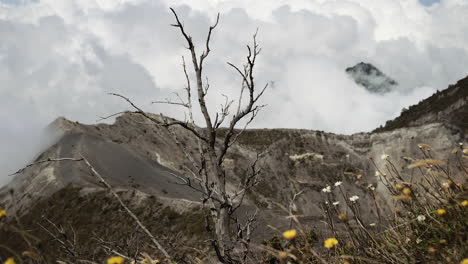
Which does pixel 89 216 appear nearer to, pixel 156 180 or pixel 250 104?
pixel 156 180

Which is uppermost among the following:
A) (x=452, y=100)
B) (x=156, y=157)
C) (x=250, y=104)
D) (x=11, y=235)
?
(x=452, y=100)

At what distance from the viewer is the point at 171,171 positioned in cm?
6750

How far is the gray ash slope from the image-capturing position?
32.8 m

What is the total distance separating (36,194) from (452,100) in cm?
12222

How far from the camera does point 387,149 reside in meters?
98.8

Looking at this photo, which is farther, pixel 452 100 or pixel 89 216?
pixel 452 100

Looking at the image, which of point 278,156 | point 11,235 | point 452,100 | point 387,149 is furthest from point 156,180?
point 452,100

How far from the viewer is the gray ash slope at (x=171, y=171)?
32.8m

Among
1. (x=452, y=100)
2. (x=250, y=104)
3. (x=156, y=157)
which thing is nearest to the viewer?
(x=250, y=104)

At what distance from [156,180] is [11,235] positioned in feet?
72.4

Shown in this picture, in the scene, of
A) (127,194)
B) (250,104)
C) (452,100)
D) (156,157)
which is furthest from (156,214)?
(452,100)

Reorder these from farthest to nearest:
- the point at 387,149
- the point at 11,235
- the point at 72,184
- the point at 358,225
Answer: the point at 387,149
the point at 72,184
the point at 11,235
the point at 358,225

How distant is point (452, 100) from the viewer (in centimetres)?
11931

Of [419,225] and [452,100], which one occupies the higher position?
[452,100]
